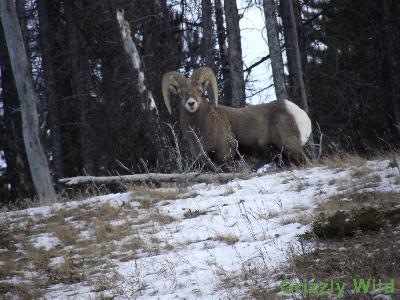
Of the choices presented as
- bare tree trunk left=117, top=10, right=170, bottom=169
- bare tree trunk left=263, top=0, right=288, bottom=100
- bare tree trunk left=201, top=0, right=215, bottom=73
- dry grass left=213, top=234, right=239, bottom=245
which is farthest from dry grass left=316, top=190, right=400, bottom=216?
bare tree trunk left=201, top=0, right=215, bottom=73

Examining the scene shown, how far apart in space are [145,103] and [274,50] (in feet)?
11.8

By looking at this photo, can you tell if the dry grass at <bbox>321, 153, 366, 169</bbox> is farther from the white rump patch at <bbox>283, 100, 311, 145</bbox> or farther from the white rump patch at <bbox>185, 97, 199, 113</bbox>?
the white rump patch at <bbox>185, 97, 199, 113</bbox>

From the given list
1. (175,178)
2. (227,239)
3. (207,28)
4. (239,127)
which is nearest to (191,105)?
(239,127)

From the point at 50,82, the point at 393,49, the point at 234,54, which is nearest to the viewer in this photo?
the point at 234,54

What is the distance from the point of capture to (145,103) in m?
13.5

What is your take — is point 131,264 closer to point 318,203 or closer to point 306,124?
point 318,203

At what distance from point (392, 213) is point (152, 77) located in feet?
40.8

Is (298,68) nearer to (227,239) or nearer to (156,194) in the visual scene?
(156,194)

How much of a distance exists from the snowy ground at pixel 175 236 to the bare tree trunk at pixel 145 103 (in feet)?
13.7

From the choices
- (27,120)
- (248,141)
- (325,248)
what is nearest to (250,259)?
(325,248)

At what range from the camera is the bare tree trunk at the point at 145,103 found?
13.3m

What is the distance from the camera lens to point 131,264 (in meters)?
6.27

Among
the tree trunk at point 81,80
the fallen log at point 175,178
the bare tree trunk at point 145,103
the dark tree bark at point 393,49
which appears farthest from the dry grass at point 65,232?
the dark tree bark at point 393,49

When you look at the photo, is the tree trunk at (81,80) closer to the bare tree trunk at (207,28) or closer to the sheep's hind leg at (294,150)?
the bare tree trunk at (207,28)
